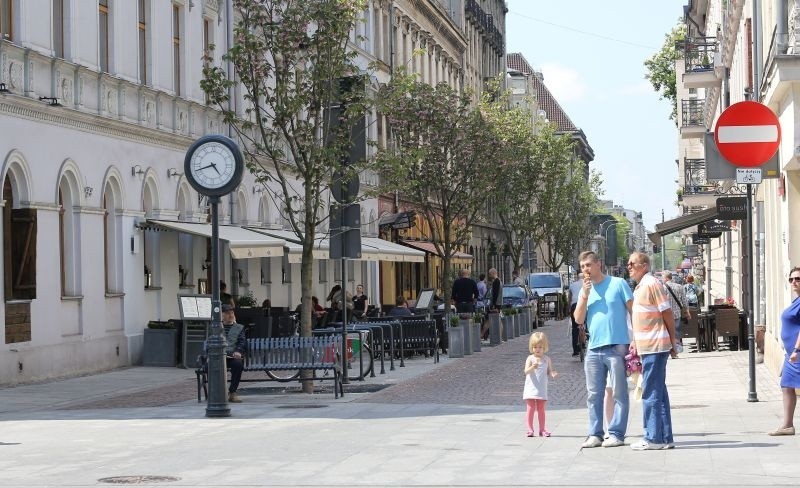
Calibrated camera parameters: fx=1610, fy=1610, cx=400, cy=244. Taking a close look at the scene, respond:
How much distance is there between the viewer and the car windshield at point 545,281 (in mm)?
66812

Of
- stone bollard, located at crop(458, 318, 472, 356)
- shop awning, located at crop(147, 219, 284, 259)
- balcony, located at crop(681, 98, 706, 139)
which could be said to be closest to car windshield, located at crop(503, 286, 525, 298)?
balcony, located at crop(681, 98, 706, 139)

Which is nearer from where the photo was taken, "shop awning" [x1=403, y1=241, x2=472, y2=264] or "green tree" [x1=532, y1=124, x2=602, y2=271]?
"shop awning" [x1=403, y1=241, x2=472, y2=264]

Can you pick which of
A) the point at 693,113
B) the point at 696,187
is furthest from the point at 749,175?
the point at 693,113

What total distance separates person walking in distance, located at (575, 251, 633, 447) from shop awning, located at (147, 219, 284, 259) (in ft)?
53.5

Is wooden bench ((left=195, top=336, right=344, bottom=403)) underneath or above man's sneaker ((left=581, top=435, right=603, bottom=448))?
above

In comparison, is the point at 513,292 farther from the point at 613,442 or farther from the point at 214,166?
the point at 613,442

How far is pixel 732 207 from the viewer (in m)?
26.6

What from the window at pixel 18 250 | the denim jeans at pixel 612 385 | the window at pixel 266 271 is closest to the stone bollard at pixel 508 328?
the window at pixel 266 271

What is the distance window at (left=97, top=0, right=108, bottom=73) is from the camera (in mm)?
28647

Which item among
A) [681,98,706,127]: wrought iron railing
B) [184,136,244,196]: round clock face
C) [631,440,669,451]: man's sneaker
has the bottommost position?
[631,440,669,451]: man's sneaker

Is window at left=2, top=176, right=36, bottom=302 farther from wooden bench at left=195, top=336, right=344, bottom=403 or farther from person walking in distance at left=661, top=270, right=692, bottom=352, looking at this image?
person walking in distance at left=661, top=270, right=692, bottom=352

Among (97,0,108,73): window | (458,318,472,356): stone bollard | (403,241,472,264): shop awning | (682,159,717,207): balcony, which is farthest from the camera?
(403,241,472,264): shop awning

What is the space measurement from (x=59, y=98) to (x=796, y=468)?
17.1m

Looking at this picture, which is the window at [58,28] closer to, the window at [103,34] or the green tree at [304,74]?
A: the window at [103,34]
